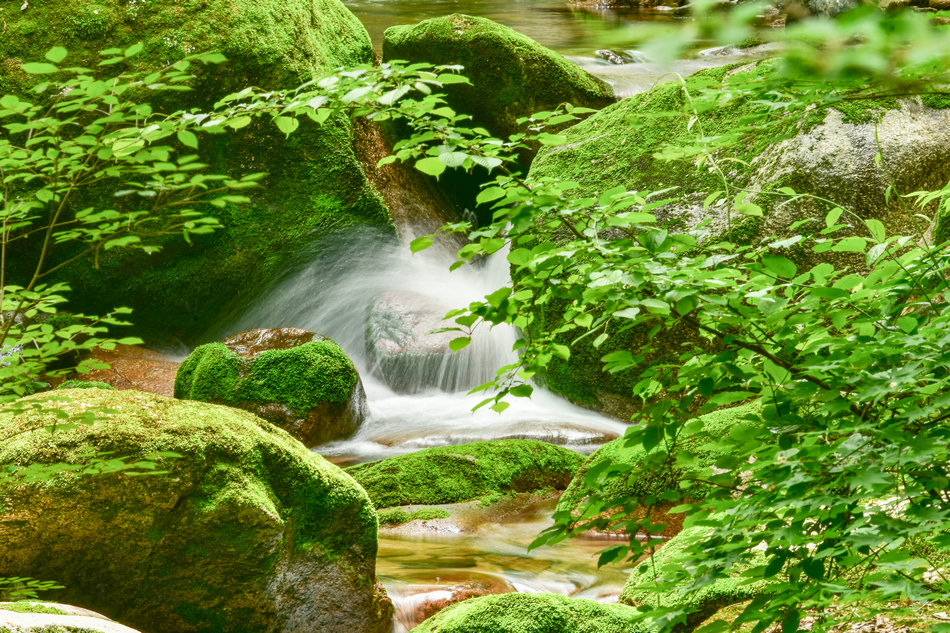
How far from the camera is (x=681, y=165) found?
6797mm

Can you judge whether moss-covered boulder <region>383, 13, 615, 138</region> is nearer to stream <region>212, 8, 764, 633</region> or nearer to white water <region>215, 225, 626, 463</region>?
stream <region>212, 8, 764, 633</region>

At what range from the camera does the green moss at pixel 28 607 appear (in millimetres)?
2248

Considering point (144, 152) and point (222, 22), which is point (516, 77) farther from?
point (144, 152)

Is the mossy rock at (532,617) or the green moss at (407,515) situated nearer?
the mossy rock at (532,617)

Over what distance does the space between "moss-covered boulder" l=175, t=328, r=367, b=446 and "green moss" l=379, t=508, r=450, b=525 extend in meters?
1.91

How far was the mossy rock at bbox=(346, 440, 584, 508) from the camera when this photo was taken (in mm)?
5824

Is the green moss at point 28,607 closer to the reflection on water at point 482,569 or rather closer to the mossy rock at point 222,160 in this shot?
the reflection on water at point 482,569

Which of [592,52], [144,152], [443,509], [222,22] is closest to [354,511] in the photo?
[443,509]

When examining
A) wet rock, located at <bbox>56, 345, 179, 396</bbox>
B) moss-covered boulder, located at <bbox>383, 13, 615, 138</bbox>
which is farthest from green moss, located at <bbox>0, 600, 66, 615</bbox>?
moss-covered boulder, located at <bbox>383, 13, 615, 138</bbox>

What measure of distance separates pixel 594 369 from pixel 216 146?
532cm

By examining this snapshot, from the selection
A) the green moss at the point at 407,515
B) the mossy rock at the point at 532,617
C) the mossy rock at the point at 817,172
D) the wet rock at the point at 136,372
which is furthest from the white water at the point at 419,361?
the mossy rock at the point at 532,617

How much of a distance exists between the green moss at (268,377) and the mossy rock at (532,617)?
14.6 ft

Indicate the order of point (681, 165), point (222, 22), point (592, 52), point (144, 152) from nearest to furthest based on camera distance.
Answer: point (144, 152)
point (681, 165)
point (222, 22)
point (592, 52)

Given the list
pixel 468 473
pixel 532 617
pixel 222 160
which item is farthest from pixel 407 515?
pixel 222 160
